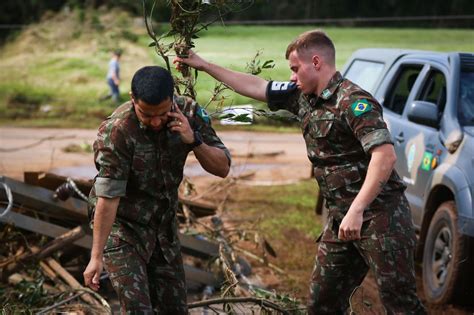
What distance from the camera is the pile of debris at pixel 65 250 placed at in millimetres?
6289

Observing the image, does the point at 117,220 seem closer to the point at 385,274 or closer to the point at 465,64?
the point at 385,274

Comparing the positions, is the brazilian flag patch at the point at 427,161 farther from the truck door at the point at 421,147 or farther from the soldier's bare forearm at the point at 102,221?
the soldier's bare forearm at the point at 102,221

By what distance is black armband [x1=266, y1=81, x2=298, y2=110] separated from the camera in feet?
16.7

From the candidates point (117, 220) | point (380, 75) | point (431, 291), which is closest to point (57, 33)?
point (380, 75)

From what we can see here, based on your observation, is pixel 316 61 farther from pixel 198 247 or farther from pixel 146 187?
pixel 198 247

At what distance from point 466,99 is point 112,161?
4.00m

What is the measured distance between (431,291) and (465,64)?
198cm

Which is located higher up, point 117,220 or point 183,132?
point 183,132

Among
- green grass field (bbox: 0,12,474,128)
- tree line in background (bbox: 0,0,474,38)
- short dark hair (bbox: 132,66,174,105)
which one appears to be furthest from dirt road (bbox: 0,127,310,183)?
tree line in background (bbox: 0,0,474,38)

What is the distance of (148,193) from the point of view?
4.53 m

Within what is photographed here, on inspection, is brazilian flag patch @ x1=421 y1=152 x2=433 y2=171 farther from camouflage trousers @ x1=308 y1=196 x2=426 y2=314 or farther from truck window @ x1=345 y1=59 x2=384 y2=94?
camouflage trousers @ x1=308 y1=196 x2=426 y2=314

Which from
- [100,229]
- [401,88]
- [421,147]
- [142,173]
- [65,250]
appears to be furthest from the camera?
[401,88]

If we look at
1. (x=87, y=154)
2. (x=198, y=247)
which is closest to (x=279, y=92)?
(x=198, y=247)

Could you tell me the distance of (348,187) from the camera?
15.6ft
